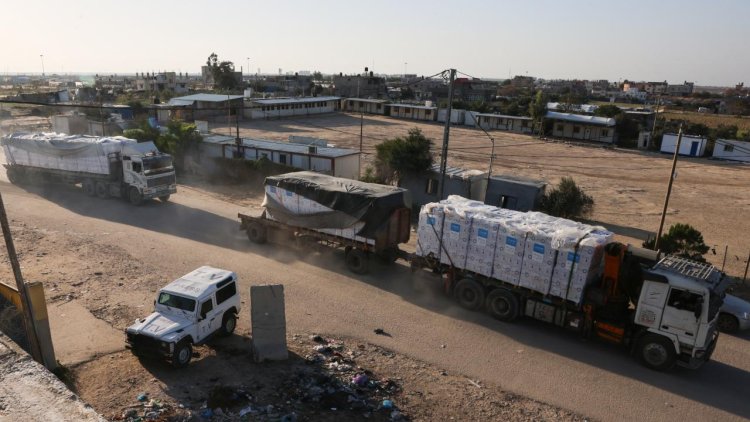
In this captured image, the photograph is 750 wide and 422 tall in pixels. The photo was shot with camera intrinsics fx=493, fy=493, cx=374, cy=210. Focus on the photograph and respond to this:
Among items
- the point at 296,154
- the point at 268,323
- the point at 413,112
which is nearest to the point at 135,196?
the point at 296,154

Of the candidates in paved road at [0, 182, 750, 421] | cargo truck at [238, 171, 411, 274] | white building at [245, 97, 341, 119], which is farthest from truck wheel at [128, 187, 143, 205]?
white building at [245, 97, 341, 119]

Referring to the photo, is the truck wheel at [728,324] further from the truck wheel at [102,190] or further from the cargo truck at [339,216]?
the truck wheel at [102,190]

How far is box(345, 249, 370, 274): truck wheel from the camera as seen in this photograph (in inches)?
677

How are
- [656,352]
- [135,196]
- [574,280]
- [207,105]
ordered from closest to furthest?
1. [656,352]
2. [574,280]
3. [135,196]
4. [207,105]

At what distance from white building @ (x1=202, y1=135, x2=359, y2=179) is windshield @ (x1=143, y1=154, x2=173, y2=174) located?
270 inches

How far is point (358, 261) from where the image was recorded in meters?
A: 17.3

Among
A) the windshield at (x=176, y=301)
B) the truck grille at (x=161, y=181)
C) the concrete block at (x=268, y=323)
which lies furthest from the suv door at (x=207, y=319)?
the truck grille at (x=161, y=181)

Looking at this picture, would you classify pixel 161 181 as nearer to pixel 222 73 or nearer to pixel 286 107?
pixel 286 107

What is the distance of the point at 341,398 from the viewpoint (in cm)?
1035

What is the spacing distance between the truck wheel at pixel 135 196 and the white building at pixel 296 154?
862cm

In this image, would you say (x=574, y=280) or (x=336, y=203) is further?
(x=336, y=203)

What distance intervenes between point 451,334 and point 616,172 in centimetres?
3569

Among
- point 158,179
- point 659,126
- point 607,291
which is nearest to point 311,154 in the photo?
point 158,179

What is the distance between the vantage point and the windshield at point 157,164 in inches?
984
